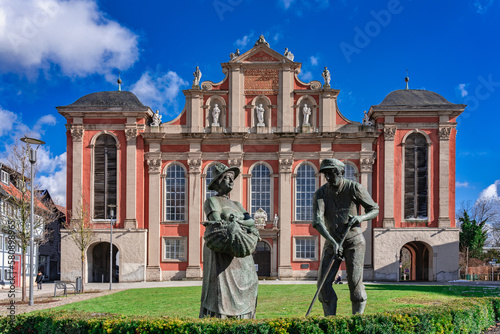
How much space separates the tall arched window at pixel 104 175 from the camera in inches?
1507

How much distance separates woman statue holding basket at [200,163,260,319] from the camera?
7.45m

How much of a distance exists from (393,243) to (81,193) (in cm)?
2185

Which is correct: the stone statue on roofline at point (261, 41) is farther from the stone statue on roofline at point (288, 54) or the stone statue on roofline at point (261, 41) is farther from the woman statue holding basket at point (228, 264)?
the woman statue holding basket at point (228, 264)

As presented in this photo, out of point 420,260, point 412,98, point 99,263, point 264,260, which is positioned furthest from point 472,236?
point 99,263

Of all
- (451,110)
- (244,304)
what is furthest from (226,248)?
(451,110)

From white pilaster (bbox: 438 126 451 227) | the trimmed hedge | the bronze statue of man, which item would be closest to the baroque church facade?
white pilaster (bbox: 438 126 451 227)

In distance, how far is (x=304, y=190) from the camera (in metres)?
38.6

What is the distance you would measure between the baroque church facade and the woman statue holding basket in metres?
29.9

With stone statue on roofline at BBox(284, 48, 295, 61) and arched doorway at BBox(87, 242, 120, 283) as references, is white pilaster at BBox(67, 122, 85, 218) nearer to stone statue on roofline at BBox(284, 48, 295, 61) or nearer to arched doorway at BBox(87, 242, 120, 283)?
arched doorway at BBox(87, 242, 120, 283)

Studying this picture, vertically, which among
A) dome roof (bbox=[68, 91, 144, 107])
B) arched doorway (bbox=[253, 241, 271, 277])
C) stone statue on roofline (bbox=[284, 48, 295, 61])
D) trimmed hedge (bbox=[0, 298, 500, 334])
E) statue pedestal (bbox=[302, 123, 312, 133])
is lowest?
arched doorway (bbox=[253, 241, 271, 277])

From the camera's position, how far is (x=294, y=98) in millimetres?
39219

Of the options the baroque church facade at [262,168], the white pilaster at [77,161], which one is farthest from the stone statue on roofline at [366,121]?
the white pilaster at [77,161]

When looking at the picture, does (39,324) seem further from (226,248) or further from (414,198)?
(414,198)

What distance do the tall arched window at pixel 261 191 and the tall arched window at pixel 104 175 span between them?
978cm
